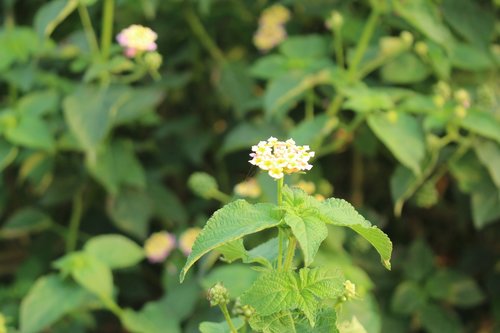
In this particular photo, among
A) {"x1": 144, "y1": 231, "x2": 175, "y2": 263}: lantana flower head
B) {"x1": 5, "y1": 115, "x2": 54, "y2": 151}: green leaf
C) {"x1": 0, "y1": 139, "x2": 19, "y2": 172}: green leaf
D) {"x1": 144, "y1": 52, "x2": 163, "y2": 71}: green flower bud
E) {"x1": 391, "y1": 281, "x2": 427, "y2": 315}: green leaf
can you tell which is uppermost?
{"x1": 144, "y1": 52, "x2": 163, "y2": 71}: green flower bud

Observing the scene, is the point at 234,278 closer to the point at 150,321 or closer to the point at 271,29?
the point at 150,321

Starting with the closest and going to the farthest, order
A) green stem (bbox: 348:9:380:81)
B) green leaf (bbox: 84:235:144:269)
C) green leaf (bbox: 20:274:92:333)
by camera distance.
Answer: green leaf (bbox: 20:274:92:333)
green leaf (bbox: 84:235:144:269)
green stem (bbox: 348:9:380:81)

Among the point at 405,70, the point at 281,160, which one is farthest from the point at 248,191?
the point at 281,160

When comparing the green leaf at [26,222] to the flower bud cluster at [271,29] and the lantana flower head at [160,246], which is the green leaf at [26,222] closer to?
the lantana flower head at [160,246]

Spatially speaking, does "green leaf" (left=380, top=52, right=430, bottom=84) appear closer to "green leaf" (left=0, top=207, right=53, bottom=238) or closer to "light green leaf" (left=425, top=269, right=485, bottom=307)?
"light green leaf" (left=425, top=269, right=485, bottom=307)

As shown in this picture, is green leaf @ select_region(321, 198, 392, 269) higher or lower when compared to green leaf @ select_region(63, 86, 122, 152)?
higher

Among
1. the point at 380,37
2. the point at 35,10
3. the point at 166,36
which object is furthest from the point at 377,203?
the point at 35,10

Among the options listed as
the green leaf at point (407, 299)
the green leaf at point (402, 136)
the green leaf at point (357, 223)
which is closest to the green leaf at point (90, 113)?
the green leaf at point (402, 136)

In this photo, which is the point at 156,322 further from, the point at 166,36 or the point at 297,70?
the point at 166,36

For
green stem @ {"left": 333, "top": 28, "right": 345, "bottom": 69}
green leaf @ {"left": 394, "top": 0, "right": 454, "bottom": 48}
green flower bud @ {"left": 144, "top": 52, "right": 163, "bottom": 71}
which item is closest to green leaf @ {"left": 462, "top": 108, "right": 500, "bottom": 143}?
green leaf @ {"left": 394, "top": 0, "right": 454, "bottom": 48}
